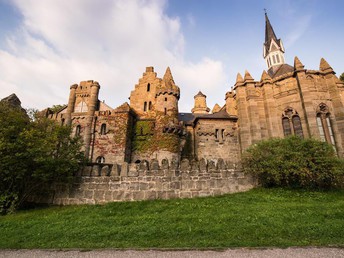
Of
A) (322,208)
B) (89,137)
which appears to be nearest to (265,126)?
Result: (322,208)

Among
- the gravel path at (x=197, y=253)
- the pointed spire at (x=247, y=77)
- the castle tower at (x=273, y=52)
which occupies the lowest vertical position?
the gravel path at (x=197, y=253)

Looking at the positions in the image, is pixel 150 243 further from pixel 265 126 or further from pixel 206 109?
pixel 206 109

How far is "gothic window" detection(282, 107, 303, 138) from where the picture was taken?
21.4 meters

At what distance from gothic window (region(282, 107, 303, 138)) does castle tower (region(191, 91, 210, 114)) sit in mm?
23297

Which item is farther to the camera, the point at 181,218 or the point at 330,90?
the point at 330,90

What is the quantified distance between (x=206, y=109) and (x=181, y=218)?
38.7 m

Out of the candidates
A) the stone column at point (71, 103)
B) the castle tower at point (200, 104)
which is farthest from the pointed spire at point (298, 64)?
the stone column at point (71, 103)

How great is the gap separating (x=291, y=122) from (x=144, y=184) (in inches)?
705

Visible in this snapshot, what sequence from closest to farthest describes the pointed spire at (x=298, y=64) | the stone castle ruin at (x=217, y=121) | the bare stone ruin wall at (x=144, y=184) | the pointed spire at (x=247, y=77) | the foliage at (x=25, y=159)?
the foliage at (x=25, y=159) < the bare stone ruin wall at (x=144, y=184) < the stone castle ruin at (x=217, y=121) < the pointed spire at (x=298, y=64) < the pointed spire at (x=247, y=77)

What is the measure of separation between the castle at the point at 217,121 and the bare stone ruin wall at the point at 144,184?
748 cm

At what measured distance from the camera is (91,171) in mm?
12336

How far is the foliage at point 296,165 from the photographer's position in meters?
12.2

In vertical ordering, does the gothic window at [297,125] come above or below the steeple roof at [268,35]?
below

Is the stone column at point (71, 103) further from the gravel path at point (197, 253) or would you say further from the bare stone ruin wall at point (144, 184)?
the gravel path at point (197, 253)
